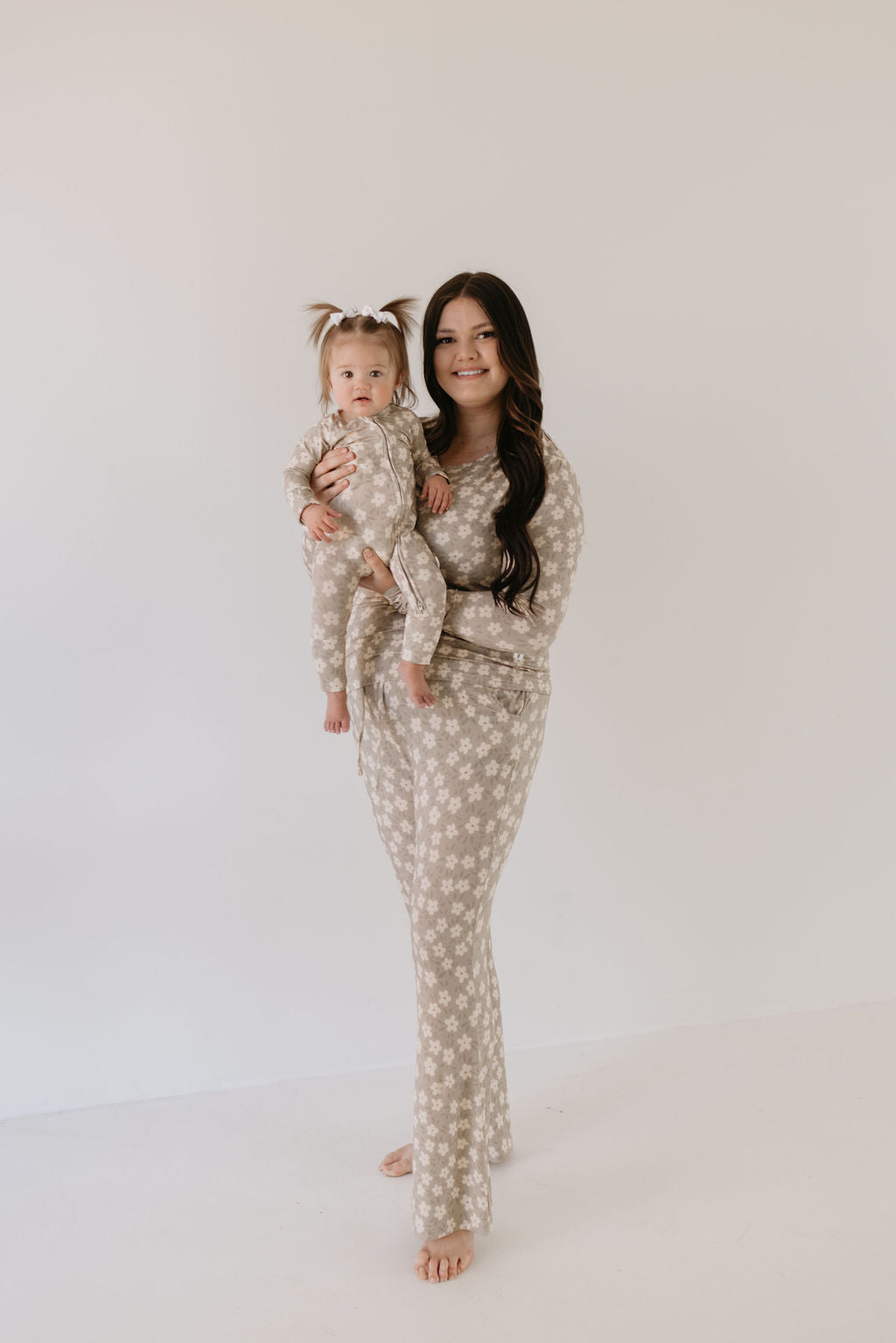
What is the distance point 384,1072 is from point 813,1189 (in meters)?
1.16

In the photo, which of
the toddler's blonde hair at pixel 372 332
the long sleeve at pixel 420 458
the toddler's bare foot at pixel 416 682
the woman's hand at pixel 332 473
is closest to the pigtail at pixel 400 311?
the toddler's blonde hair at pixel 372 332

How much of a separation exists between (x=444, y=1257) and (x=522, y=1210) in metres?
0.26

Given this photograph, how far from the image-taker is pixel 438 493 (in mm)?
2150

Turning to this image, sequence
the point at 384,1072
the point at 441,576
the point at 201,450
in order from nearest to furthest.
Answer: the point at 441,576 → the point at 201,450 → the point at 384,1072

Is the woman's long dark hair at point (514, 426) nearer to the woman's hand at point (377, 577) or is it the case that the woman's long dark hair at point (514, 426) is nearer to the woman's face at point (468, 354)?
the woman's face at point (468, 354)

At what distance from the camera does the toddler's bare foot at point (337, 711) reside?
2.18 metres

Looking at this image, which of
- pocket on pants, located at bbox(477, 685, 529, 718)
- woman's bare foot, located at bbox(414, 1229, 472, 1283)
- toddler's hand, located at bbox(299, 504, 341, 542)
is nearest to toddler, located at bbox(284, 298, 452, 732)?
toddler's hand, located at bbox(299, 504, 341, 542)

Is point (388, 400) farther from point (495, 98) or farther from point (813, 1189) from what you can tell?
point (813, 1189)

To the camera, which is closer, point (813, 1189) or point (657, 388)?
point (813, 1189)

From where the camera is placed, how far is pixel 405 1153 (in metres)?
2.48

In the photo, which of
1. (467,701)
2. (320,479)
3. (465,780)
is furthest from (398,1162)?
(320,479)

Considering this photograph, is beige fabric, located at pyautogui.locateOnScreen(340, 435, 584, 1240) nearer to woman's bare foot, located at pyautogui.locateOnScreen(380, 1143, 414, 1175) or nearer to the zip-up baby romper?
the zip-up baby romper

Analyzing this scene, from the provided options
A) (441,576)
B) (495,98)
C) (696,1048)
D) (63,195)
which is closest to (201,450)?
(63,195)

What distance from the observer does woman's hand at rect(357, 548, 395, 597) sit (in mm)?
2117
